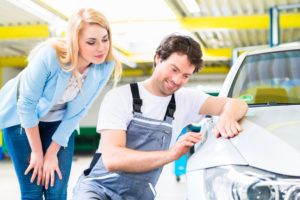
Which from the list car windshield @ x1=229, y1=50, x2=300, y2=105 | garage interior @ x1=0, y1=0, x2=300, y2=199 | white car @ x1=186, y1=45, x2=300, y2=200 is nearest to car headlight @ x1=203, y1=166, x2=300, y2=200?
white car @ x1=186, y1=45, x2=300, y2=200

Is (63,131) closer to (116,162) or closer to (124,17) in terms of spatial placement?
(116,162)

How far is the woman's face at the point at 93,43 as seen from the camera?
1826 millimetres

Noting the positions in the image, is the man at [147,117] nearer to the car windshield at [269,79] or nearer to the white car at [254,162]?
the white car at [254,162]

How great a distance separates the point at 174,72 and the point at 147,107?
0.70 feet

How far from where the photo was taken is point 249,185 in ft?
3.82

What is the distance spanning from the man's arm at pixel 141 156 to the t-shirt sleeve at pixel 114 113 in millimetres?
102

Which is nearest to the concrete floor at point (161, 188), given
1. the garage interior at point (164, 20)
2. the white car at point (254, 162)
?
the garage interior at point (164, 20)

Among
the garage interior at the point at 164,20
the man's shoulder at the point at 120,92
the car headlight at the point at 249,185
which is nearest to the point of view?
the car headlight at the point at 249,185

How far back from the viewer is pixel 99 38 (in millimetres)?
1844

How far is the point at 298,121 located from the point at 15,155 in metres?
1.50

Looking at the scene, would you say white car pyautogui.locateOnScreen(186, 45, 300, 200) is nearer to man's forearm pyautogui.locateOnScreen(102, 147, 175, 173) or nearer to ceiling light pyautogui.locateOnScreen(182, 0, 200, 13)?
man's forearm pyautogui.locateOnScreen(102, 147, 175, 173)

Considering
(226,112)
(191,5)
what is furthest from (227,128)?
(191,5)

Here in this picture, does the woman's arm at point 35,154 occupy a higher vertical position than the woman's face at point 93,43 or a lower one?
lower

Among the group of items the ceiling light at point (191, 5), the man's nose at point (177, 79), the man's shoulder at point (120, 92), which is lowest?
the man's shoulder at point (120, 92)
